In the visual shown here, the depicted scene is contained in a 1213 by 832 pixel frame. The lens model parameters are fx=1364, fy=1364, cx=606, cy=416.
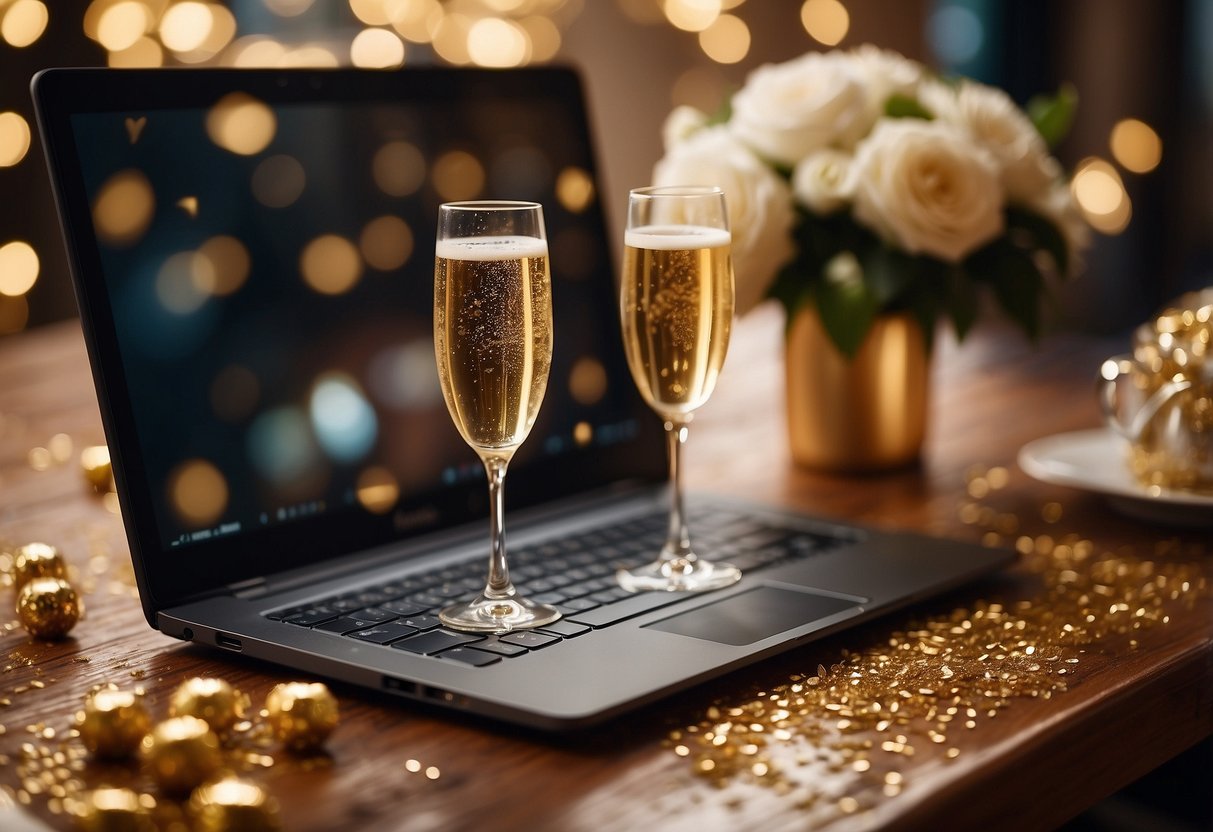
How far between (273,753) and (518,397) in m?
0.26

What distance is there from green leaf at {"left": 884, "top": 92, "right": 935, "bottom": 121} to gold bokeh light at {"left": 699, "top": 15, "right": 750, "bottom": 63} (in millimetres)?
2466

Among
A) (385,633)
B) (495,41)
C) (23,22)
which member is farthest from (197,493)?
(495,41)

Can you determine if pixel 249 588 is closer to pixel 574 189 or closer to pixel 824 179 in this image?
pixel 574 189

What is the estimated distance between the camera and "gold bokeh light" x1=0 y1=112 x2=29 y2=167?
2895 mm

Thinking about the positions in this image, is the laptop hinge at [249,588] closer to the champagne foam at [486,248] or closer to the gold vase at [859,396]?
the champagne foam at [486,248]

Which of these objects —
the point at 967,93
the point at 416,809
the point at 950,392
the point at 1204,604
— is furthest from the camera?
the point at 950,392

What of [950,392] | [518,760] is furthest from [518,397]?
[950,392]

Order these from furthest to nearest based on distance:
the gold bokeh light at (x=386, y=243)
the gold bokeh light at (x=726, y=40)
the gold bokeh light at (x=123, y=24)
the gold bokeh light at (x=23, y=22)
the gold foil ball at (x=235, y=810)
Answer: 1. the gold bokeh light at (x=726, y=40)
2. the gold bokeh light at (x=123, y=24)
3. the gold bokeh light at (x=23, y=22)
4. the gold bokeh light at (x=386, y=243)
5. the gold foil ball at (x=235, y=810)

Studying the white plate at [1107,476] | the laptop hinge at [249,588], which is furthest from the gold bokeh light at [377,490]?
the white plate at [1107,476]

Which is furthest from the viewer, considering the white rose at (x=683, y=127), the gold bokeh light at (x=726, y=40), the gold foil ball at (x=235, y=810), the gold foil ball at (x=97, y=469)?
the gold bokeh light at (x=726, y=40)

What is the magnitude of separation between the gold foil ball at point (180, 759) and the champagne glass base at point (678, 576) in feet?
1.15

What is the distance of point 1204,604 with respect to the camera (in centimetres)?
96

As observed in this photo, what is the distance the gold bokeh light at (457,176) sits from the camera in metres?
1.11

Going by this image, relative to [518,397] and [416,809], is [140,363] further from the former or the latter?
[416,809]
